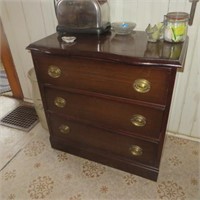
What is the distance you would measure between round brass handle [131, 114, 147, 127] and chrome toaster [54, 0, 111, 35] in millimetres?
549

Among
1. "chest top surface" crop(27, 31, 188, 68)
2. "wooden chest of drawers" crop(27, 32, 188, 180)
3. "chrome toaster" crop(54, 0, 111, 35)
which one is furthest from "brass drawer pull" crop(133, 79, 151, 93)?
"chrome toaster" crop(54, 0, 111, 35)

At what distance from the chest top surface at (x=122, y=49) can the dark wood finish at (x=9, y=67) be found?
896 mm

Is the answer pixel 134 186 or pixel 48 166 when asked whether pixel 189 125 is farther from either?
pixel 48 166

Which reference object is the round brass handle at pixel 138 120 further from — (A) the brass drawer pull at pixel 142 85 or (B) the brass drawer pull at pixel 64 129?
(B) the brass drawer pull at pixel 64 129

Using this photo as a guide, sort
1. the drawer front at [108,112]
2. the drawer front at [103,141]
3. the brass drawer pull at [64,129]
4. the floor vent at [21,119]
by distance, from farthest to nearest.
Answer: the floor vent at [21,119]
the brass drawer pull at [64,129]
the drawer front at [103,141]
the drawer front at [108,112]

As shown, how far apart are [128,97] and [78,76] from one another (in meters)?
0.31

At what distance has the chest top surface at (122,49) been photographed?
950mm

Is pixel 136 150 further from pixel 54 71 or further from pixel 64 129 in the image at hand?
pixel 54 71

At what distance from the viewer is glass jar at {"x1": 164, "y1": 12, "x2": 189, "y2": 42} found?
1022mm

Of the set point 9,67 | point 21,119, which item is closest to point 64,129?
point 21,119

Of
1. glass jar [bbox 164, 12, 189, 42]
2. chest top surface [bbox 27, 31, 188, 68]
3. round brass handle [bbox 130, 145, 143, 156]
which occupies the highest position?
glass jar [bbox 164, 12, 189, 42]

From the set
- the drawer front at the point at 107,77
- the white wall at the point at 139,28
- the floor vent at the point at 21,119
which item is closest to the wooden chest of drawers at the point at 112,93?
the drawer front at the point at 107,77

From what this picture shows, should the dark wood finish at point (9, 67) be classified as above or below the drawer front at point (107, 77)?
below

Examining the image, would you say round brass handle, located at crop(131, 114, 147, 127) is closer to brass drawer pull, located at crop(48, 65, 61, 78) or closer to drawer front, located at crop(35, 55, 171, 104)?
drawer front, located at crop(35, 55, 171, 104)
